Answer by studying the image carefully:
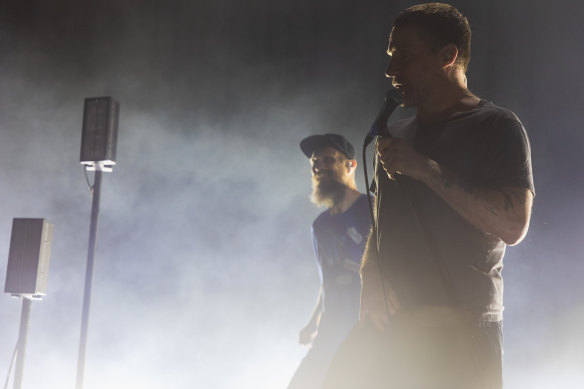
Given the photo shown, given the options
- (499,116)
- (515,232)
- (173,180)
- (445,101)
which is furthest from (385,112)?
(173,180)

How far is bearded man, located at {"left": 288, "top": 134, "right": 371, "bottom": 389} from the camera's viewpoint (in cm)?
314

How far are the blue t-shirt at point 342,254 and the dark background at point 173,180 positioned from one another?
200cm

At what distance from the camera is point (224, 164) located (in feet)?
18.6

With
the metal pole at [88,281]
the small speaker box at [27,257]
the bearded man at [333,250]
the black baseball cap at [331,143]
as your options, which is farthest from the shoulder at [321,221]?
the small speaker box at [27,257]

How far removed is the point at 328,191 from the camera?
12.3ft

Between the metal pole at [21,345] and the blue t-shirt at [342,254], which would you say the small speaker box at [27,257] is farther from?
the blue t-shirt at [342,254]

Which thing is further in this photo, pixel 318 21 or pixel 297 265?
pixel 297 265

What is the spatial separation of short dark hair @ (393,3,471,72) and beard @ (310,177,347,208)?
7.67ft

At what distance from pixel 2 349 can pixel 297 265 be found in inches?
119

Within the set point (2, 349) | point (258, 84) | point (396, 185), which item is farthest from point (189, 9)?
point (396, 185)

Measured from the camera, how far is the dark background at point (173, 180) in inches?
215

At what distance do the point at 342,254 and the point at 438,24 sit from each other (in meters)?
2.11

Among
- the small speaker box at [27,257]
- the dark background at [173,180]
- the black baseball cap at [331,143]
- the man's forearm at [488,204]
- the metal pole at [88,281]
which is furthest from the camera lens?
the dark background at [173,180]

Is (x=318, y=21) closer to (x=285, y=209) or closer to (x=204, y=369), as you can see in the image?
(x=285, y=209)
